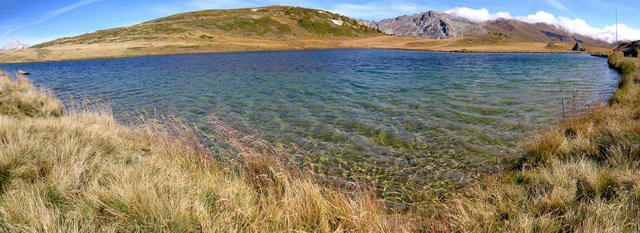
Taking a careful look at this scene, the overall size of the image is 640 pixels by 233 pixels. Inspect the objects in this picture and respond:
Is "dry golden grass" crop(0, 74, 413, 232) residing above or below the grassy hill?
below

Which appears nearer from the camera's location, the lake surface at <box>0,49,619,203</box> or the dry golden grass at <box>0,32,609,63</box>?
the lake surface at <box>0,49,619,203</box>

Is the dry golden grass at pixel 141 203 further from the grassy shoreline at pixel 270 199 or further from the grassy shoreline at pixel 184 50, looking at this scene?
the grassy shoreline at pixel 184 50

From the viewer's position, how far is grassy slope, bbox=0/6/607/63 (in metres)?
75.6

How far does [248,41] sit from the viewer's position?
337 feet

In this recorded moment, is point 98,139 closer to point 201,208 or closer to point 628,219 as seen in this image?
point 201,208

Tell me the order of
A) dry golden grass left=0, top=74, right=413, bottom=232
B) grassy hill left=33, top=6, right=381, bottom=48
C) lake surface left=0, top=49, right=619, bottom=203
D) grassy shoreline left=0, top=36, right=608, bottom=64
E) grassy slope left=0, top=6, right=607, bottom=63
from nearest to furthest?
dry golden grass left=0, top=74, right=413, bottom=232
lake surface left=0, top=49, right=619, bottom=203
grassy shoreline left=0, top=36, right=608, bottom=64
grassy slope left=0, top=6, right=607, bottom=63
grassy hill left=33, top=6, right=381, bottom=48

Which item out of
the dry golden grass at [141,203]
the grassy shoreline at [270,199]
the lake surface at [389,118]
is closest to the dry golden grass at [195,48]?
the lake surface at [389,118]

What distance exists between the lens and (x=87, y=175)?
14.0ft

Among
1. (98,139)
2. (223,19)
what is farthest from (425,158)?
(223,19)

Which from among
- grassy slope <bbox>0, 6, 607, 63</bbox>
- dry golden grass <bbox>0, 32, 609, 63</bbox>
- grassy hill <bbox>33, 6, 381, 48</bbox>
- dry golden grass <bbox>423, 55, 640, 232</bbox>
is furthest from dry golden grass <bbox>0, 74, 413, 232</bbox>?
grassy hill <bbox>33, 6, 381, 48</bbox>

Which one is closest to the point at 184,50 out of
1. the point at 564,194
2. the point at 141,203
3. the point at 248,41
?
the point at 248,41

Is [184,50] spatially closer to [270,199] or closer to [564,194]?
[270,199]

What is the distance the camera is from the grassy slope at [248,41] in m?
75.6

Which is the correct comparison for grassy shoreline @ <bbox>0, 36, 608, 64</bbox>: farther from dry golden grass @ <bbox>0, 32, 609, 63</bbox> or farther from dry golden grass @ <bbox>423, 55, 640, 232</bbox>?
dry golden grass @ <bbox>423, 55, 640, 232</bbox>
